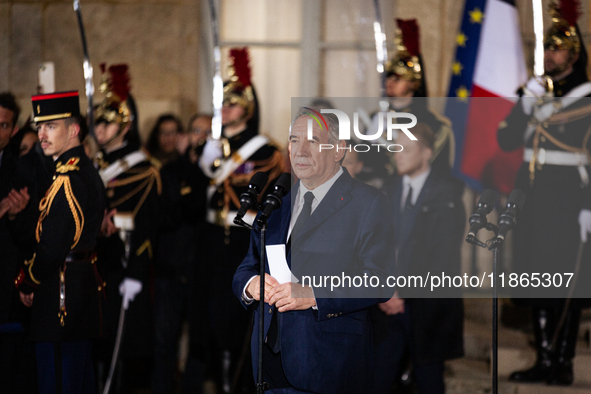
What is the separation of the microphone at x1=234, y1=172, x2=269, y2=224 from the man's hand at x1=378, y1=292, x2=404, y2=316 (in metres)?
1.49

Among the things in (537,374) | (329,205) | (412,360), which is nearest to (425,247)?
(412,360)

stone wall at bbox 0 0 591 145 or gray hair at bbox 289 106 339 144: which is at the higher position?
stone wall at bbox 0 0 591 145

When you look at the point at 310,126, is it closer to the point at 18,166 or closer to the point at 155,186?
the point at 18,166

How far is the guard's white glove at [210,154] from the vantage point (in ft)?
18.6

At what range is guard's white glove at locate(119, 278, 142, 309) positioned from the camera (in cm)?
532

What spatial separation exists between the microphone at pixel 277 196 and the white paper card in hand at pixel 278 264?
0.74 ft

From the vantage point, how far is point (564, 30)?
16.0 feet

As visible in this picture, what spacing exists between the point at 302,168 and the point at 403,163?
5.45 feet

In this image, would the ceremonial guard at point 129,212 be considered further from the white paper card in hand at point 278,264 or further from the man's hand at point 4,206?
the white paper card in hand at point 278,264

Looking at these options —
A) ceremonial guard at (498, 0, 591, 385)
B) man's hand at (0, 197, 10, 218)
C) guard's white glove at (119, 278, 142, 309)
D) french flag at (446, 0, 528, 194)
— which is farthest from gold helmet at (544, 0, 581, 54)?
man's hand at (0, 197, 10, 218)

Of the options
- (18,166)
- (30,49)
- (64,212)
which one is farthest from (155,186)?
(30,49)

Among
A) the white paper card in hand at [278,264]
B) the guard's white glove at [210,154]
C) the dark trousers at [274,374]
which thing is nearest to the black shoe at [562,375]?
the dark trousers at [274,374]

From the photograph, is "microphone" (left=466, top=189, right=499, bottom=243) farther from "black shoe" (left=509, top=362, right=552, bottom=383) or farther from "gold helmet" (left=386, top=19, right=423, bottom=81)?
"gold helmet" (left=386, top=19, right=423, bottom=81)

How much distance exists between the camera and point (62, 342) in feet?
13.0
